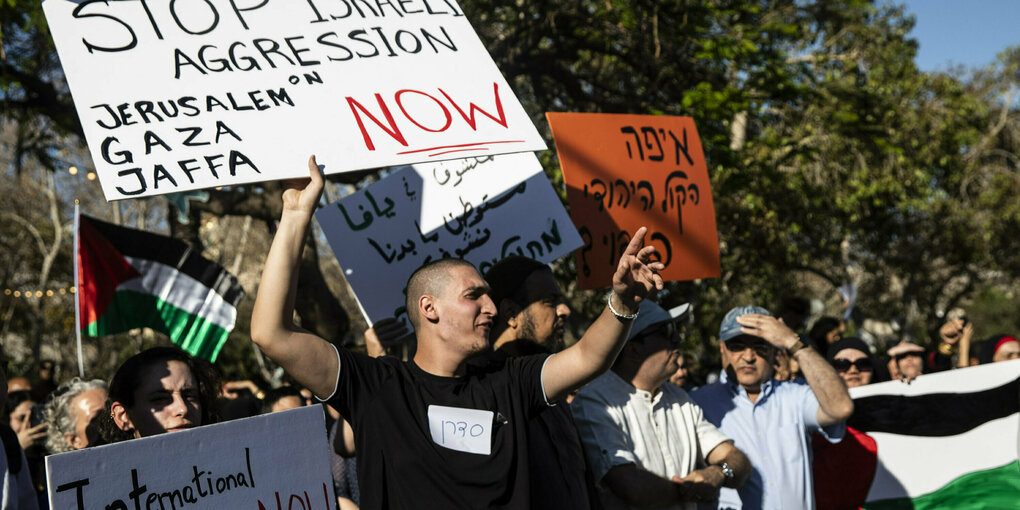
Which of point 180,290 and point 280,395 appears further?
point 180,290

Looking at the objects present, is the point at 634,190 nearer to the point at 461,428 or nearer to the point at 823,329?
the point at 461,428

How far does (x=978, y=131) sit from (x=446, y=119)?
21031 mm

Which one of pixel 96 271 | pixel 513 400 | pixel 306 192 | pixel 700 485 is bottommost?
pixel 700 485

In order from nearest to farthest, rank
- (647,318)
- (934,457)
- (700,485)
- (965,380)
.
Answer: (700,485), (647,318), (934,457), (965,380)

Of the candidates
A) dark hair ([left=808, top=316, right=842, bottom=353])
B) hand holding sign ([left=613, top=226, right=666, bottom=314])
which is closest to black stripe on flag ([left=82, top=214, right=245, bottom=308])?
dark hair ([left=808, top=316, right=842, bottom=353])

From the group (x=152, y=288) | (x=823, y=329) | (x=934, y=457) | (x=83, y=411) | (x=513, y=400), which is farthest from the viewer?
(x=823, y=329)

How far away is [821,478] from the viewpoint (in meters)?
4.82

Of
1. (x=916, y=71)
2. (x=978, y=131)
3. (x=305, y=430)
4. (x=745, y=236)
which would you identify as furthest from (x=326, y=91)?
(x=978, y=131)

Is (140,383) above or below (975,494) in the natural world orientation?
above

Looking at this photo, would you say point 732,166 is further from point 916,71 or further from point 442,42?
point 916,71

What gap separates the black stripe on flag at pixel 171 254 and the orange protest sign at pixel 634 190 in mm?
3642

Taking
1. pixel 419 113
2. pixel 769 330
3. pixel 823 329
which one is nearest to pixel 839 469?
pixel 769 330

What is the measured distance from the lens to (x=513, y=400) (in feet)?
9.61

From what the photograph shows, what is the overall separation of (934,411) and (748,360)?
5.95 ft
